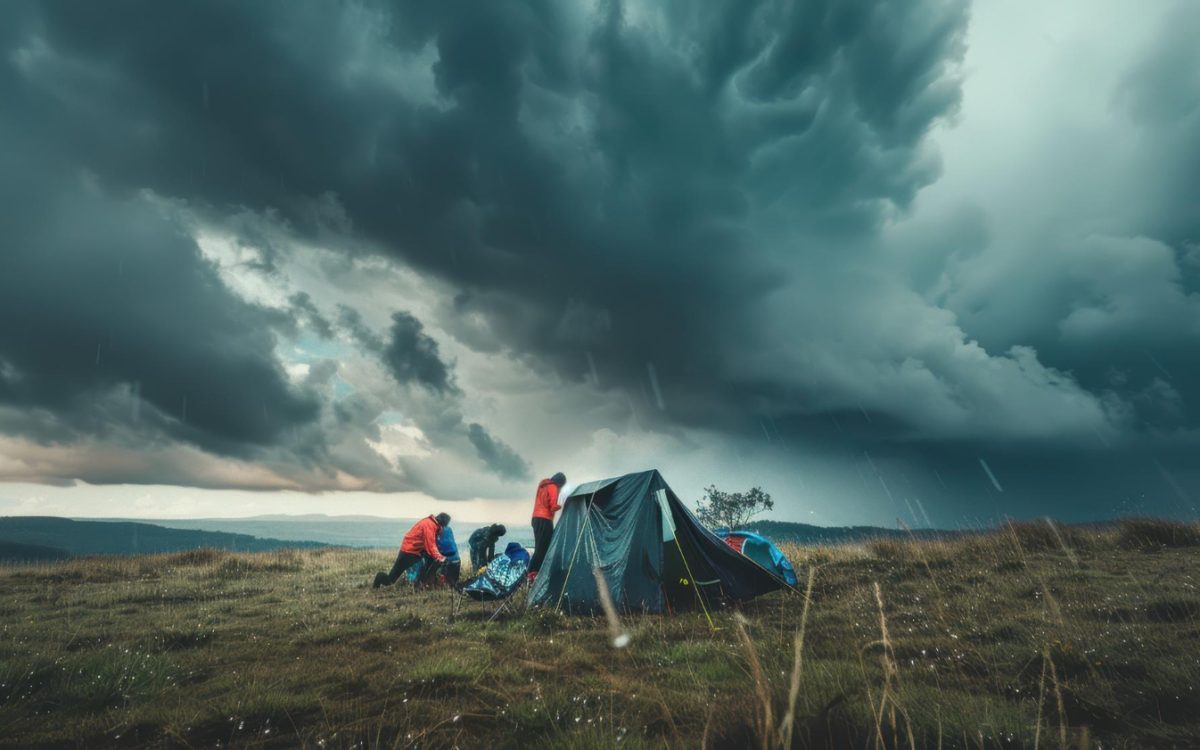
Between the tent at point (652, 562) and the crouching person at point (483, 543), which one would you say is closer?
the tent at point (652, 562)

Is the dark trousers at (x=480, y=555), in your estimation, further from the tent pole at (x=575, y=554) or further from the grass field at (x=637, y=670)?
the tent pole at (x=575, y=554)

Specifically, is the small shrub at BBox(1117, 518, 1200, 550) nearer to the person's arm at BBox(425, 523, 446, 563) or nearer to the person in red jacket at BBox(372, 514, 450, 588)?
the person's arm at BBox(425, 523, 446, 563)

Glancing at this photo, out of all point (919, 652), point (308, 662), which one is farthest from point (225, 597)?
point (919, 652)

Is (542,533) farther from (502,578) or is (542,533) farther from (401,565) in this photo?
(401,565)

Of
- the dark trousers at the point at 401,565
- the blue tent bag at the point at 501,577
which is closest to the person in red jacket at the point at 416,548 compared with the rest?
the dark trousers at the point at 401,565

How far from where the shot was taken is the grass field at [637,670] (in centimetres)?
343

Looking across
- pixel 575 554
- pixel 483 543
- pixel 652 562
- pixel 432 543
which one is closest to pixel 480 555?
pixel 483 543

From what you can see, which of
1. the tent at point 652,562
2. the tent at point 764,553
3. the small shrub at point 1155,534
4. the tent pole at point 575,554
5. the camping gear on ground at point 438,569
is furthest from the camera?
the small shrub at point 1155,534

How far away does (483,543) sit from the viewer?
13.6m

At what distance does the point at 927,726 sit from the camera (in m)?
3.26

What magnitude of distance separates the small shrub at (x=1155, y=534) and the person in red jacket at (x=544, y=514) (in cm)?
1448

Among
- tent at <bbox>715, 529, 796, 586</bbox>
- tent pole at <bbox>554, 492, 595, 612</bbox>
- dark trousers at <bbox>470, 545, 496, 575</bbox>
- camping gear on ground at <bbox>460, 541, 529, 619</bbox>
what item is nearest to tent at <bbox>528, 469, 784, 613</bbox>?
tent pole at <bbox>554, 492, 595, 612</bbox>

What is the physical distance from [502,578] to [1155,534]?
16678 mm

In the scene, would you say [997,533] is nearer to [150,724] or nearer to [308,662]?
[308,662]
